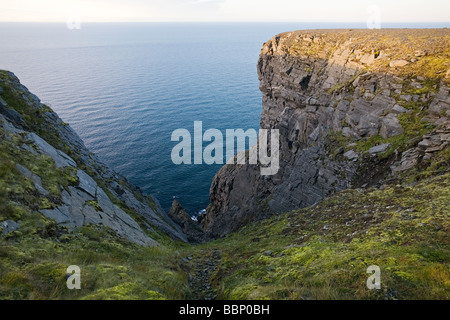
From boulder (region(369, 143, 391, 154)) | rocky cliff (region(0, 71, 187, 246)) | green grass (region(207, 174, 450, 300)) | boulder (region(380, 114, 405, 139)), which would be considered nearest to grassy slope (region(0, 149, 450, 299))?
green grass (region(207, 174, 450, 300))

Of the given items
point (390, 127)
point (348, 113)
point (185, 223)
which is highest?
point (348, 113)

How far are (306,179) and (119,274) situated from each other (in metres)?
25.2

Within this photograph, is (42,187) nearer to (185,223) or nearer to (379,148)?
(379,148)

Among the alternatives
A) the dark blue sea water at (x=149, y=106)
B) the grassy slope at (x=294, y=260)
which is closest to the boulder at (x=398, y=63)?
the grassy slope at (x=294, y=260)

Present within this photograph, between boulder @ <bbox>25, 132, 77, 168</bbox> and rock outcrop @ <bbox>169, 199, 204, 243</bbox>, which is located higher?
boulder @ <bbox>25, 132, 77, 168</bbox>

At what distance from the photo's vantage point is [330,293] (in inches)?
393

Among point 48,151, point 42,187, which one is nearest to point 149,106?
point 48,151

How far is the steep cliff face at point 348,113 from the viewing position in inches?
1051

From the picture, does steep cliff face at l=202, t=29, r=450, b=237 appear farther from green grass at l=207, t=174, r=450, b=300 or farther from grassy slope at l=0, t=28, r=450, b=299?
green grass at l=207, t=174, r=450, b=300

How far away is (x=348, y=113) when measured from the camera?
107 feet

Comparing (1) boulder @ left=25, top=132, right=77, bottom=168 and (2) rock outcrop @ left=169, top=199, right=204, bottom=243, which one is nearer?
(1) boulder @ left=25, top=132, right=77, bottom=168

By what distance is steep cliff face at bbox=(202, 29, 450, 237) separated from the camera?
26703 millimetres

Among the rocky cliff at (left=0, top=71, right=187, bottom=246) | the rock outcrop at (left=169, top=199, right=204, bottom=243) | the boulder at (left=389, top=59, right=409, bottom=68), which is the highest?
the boulder at (left=389, top=59, right=409, bottom=68)
